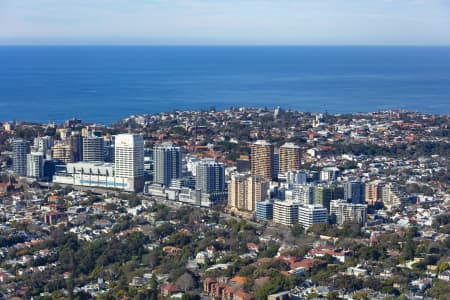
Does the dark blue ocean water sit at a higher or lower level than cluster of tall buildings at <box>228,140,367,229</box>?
higher

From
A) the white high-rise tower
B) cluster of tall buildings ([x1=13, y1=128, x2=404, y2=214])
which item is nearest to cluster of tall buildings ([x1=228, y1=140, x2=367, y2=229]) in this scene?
cluster of tall buildings ([x1=13, y1=128, x2=404, y2=214])

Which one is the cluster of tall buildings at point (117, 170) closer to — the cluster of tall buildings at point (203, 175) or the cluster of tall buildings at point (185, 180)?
the cluster of tall buildings at point (203, 175)

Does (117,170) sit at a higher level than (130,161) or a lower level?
lower

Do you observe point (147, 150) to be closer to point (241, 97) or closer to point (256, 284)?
point (256, 284)

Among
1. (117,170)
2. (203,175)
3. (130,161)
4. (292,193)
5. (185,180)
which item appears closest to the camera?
(292,193)

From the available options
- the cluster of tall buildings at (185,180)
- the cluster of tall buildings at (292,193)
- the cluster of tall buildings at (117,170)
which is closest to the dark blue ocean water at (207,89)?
the cluster of tall buildings at (117,170)

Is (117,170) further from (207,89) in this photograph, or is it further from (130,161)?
(207,89)

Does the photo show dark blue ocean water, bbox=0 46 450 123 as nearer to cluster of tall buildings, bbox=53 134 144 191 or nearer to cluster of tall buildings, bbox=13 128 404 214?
cluster of tall buildings, bbox=13 128 404 214

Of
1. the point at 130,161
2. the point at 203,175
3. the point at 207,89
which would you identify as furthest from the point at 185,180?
the point at 207,89

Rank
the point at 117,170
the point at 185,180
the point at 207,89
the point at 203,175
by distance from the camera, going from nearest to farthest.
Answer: the point at 203,175 < the point at 185,180 < the point at 117,170 < the point at 207,89

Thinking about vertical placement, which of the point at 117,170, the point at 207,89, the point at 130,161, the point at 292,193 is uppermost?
the point at 207,89

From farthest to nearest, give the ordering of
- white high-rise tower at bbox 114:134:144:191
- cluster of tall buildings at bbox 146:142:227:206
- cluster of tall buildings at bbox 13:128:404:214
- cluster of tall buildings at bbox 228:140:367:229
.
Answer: white high-rise tower at bbox 114:134:144:191
cluster of tall buildings at bbox 146:142:227:206
cluster of tall buildings at bbox 13:128:404:214
cluster of tall buildings at bbox 228:140:367:229
